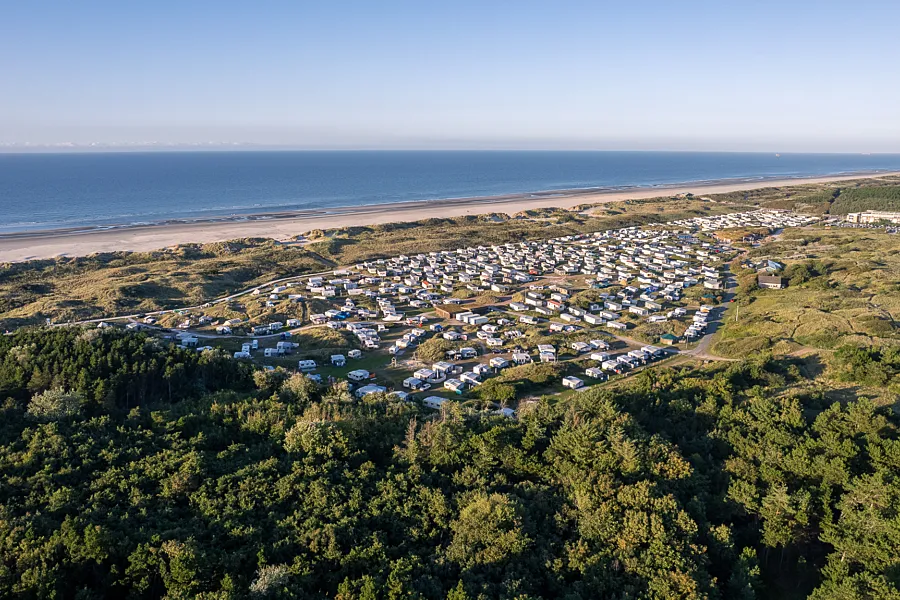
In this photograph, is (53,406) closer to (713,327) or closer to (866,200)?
(713,327)

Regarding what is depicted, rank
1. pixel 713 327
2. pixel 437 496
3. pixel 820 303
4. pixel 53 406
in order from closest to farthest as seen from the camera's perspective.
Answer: pixel 437 496
pixel 53 406
pixel 713 327
pixel 820 303

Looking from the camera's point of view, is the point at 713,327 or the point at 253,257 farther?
the point at 253,257

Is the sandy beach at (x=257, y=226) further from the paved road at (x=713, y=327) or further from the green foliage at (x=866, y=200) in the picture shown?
the paved road at (x=713, y=327)

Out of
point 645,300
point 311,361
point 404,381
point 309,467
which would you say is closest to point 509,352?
point 404,381

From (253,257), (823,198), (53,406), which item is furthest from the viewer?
(823,198)

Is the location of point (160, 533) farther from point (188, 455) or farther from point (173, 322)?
point (173, 322)

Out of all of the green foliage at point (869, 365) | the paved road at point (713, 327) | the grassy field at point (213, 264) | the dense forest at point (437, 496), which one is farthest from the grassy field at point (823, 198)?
the dense forest at point (437, 496)

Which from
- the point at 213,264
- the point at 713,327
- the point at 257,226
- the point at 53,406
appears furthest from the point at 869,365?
the point at 257,226
